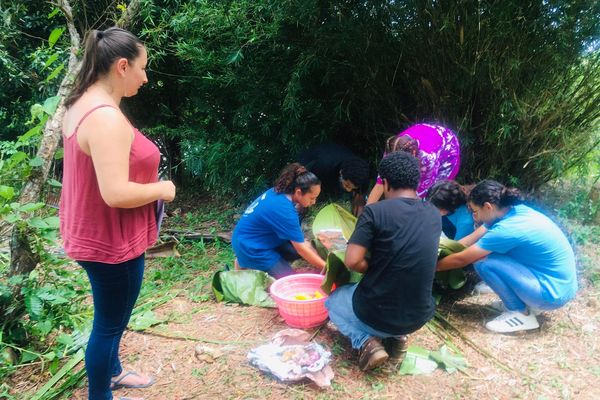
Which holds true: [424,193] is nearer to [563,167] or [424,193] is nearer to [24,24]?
[563,167]

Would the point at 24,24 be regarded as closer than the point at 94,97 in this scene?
No

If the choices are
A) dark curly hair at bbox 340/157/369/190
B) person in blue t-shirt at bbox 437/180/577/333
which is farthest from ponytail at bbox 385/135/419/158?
person in blue t-shirt at bbox 437/180/577/333

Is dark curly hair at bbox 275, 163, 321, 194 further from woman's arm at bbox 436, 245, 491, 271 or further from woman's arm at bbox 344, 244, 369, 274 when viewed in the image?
woman's arm at bbox 436, 245, 491, 271

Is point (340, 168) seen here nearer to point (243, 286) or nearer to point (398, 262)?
point (243, 286)

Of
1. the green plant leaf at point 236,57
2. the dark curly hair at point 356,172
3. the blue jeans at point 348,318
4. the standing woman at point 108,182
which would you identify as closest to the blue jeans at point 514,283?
the blue jeans at point 348,318

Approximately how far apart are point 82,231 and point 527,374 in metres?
2.26

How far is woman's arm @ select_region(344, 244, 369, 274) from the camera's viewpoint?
2.04 meters

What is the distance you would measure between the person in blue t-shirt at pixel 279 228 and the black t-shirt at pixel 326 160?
35.5 inches

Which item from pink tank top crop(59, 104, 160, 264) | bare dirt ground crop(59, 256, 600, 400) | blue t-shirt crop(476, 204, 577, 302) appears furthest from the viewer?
blue t-shirt crop(476, 204, 577, 302)

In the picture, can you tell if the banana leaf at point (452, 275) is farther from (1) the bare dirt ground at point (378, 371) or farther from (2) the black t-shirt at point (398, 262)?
(2) the black t-shirt at point (398, 262)

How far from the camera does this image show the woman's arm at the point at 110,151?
54.2 inches

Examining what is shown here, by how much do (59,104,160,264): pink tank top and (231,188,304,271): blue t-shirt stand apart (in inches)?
53.4

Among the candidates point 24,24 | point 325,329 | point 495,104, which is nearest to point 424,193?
point 495,104

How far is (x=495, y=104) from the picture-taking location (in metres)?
3.51
